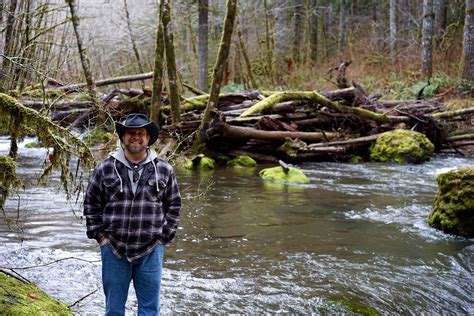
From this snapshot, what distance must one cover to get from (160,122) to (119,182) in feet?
39.7

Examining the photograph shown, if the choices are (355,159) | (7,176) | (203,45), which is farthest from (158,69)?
(7,176)

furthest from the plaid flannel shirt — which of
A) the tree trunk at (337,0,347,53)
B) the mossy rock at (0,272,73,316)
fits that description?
the tree trunk at (337,0,347,53)

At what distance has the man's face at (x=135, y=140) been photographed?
3771mm

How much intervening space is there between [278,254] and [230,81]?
2245cm

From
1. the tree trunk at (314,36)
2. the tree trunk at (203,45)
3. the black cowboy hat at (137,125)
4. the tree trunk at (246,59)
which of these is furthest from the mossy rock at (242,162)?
the tree trunk at (314,36)

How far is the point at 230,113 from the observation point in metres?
15.6

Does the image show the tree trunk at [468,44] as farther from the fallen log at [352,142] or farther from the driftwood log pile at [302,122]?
the fallen log at [352,142]

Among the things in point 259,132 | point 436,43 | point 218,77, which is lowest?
point 259,132

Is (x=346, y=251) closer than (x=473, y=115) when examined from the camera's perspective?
Yes

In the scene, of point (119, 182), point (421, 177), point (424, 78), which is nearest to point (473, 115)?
point (424, 78)

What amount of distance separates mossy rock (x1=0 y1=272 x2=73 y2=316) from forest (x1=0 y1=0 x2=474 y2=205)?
0.93 m

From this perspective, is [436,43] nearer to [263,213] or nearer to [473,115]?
[473,115]

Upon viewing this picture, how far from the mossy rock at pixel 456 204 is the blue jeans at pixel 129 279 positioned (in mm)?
5072

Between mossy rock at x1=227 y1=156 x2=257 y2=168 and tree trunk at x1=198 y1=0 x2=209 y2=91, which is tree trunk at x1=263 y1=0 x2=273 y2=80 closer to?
tree trunk at x1=198 y1=0 x2=209 y2=91
